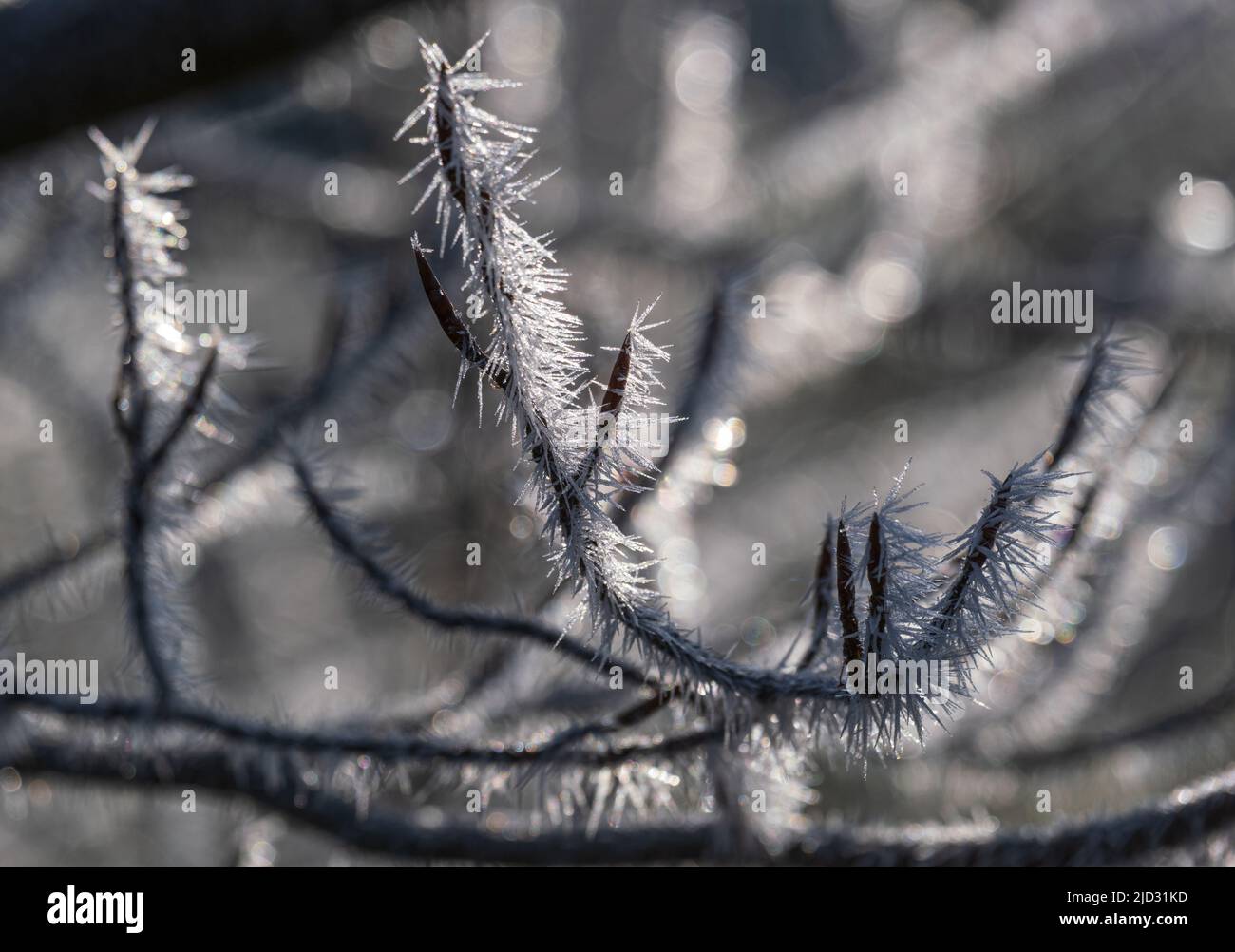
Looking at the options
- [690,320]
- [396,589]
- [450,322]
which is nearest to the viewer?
[450,322]

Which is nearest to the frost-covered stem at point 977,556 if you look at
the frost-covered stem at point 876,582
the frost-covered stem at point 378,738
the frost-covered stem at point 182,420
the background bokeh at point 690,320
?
the frost-covered stem at point 876,582

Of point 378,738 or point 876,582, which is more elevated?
point 876,582

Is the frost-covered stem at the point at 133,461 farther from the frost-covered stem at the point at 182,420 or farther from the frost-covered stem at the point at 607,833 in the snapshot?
the frost-covered stem at the point at 607,833

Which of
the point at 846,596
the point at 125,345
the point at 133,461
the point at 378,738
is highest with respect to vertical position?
the point at 125,345

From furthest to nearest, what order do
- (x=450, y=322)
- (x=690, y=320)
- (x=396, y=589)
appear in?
(x=690, y=320), (x=396, y=589), (x=450, y=322)

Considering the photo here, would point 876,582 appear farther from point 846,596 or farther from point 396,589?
point 396,589

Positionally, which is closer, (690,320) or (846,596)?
(846,596)

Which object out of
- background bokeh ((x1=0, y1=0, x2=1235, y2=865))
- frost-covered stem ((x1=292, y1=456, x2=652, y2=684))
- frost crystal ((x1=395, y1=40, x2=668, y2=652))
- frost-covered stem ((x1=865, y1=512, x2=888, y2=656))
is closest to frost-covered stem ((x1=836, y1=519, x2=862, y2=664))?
frost-covered stem ((x1=865, y1=512, x2=888, y2=656))

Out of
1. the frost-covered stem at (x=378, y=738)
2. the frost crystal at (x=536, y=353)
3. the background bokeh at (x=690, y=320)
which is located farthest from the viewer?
the background bokeh at (x=690, y=320)

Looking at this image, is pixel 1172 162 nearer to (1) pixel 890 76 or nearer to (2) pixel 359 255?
(1) pixel 890 76

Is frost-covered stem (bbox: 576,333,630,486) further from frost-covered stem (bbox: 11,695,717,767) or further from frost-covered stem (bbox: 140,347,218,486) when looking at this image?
frost-covered stem (bbox: 140,347,218,486)

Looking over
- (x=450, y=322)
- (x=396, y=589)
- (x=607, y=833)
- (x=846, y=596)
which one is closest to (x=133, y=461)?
(x=396, y=589)

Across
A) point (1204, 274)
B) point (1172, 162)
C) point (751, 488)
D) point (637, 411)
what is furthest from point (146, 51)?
point (1172, 162)
